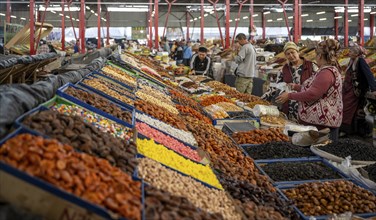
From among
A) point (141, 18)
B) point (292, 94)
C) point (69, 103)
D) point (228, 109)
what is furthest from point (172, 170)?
point (141, 18)

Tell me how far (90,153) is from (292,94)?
3024 millimetres

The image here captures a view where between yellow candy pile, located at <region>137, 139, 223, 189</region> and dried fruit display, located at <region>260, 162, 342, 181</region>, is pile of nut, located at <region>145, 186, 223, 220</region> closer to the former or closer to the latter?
yellow candy pile, located at <region>137, 139, 223, 189</region>

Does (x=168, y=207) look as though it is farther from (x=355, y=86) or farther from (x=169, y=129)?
(x=355, y=86)

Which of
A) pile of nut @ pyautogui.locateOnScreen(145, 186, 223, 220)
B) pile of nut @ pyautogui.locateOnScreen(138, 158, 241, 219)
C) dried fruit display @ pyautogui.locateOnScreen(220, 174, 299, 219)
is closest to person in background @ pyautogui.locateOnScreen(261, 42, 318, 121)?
dried fruit display @ pyautogui.locateOnScreen(220, 174, 299, 219)

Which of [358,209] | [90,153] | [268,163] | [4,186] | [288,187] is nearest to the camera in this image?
[4,186]

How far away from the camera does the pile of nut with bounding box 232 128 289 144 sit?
441 cm

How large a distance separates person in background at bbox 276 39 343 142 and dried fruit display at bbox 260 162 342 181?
0.98 meters

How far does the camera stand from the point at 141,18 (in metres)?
43.8

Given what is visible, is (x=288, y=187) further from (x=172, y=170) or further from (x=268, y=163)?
(x=172, y=170)

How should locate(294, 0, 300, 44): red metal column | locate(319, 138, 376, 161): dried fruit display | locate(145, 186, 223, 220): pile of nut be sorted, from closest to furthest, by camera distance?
locate(145, 186, 223, 220): pile of nut → locate(319, 138, 376, 161): dried fruit display → locate(294, 0, 300, 44): red metal column

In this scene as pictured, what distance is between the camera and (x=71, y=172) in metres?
1.79

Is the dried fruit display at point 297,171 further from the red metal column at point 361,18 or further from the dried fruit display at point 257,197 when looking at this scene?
the red metal column at point 361,18

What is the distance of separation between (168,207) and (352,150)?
256 cm

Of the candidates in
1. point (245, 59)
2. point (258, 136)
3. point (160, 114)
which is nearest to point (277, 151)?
point (258, 136)
